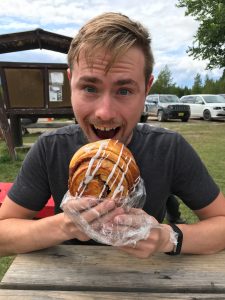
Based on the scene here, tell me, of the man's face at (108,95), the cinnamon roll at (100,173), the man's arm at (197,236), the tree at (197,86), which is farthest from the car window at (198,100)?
the tree at (197,86)

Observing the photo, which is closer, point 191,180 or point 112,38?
point 112,38

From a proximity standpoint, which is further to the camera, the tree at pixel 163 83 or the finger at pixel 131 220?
the tree at pixel 163 83

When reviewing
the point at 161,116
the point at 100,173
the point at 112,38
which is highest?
the point at 112,38

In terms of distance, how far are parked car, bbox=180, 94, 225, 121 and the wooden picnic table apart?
68.5ft

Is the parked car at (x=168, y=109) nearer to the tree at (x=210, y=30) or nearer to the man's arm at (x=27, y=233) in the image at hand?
the tree at (x=210, y=30)

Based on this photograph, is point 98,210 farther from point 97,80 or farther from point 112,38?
point 112,38

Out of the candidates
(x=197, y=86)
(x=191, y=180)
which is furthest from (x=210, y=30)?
(x=197, y=86)

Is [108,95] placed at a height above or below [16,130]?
above

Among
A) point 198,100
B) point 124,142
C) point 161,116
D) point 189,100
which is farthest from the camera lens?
point 189,100

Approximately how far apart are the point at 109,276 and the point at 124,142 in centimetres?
65

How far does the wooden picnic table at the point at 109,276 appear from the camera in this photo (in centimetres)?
133

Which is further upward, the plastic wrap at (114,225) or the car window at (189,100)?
the plastic wrap at (114,225)

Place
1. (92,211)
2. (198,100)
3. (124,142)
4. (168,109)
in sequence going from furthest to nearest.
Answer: (198,100) < (168,109) < (124,142) < (92,211)

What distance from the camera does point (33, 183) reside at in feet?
6.23
